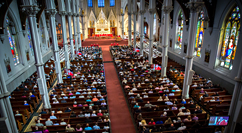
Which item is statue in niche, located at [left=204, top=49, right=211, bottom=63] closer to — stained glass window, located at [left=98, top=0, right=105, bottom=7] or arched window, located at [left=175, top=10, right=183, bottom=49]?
arched window, located at [left=175, top=10, right=183, bottom=49]

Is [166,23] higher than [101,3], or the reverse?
[101,3]

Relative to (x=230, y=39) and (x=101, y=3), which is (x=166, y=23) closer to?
(x=230, y=39)

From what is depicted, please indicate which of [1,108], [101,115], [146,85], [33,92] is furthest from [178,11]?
[1,108]

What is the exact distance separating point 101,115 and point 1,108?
4876 millimetres

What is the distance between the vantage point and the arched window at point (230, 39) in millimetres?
13416

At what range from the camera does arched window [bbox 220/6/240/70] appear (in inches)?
528

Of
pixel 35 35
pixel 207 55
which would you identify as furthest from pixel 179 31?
pixel 35 35

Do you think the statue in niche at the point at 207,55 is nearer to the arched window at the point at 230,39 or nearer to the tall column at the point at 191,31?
the arched window at the point at 230,39

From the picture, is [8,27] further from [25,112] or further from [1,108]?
[1,108]

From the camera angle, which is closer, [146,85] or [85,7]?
[146,85]

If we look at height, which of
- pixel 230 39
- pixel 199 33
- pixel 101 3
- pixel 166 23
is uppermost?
pixel 101 3

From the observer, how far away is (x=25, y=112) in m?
10.1

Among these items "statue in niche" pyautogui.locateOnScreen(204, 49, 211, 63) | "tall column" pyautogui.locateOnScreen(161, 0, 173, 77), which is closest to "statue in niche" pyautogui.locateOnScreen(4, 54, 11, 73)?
"tall column" pyautogui.locateOnScreen(161, 0, 173, 77)

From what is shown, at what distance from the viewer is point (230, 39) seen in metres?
14.1
